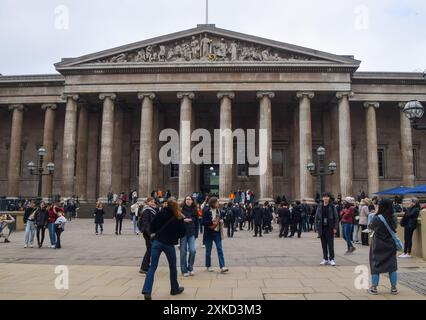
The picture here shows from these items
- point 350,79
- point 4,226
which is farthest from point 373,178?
point 4,226

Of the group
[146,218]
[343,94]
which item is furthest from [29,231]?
[343,94]

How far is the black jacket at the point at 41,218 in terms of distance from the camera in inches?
634

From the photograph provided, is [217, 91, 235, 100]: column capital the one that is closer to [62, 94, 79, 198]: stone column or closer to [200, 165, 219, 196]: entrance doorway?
[200, 165, 219, 196]: entrance doorway

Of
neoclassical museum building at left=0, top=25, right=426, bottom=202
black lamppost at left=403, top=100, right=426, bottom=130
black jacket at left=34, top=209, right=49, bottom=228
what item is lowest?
black jacket at left=34, top=209, right=49, bottom=228

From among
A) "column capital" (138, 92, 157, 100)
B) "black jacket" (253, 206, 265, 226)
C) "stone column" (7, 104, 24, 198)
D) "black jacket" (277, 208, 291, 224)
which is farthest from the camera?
"stone column" (7, 104, 24, 198)

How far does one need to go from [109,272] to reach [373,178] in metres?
32.9

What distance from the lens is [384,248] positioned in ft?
26.0

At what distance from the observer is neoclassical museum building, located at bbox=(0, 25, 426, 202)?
36875 millimetres

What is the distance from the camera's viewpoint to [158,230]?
7680 millimetres

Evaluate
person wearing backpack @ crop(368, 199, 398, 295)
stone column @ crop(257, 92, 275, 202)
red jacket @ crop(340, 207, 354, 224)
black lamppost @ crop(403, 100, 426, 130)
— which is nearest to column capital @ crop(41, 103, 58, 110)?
stone column @ crop(257, 92, 275, 202)

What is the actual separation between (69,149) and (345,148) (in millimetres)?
25147
